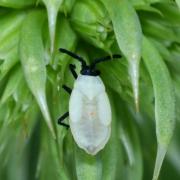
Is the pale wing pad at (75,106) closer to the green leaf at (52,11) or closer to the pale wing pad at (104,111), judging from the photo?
the pale wing pad at (104,111)

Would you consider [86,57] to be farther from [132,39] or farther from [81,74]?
[132,39]

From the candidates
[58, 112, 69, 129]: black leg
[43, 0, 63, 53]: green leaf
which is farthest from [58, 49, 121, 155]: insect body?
[43, 0, 63, 53]: green leaf

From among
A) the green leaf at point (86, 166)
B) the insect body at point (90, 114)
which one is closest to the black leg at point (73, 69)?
the insect body at point (90, 114)

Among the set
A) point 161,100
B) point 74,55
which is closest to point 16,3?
point 74,55

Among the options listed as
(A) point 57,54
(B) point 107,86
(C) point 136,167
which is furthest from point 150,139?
(A) point 57,54

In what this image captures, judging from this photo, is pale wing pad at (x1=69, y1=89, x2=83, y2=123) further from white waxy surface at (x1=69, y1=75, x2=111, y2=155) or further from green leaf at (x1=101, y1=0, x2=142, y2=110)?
green leaf at (x1=101, y1=0, x2=142, y2=110)

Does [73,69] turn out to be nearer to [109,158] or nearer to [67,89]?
[67,89]
